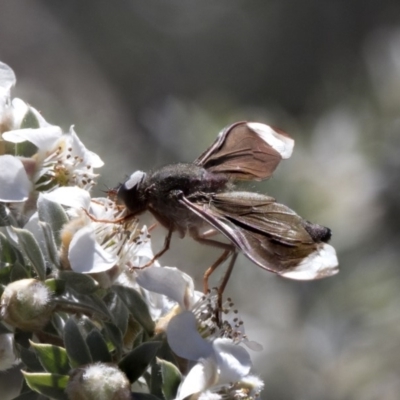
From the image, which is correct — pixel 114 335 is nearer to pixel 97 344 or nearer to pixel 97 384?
pixel 97 344

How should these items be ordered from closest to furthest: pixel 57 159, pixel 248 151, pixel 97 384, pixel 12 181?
1. pixel 97 384
2. pixel 12 181
3. pixel 57 159
4. pixel 248 151

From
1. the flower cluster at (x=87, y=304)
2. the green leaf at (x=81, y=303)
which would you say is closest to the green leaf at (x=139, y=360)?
the flower cluster at (x=87, y=304)

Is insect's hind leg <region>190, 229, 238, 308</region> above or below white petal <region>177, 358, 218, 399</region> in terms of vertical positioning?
above

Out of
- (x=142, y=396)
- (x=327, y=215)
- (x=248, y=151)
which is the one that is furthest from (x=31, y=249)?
(x=327, y=215)

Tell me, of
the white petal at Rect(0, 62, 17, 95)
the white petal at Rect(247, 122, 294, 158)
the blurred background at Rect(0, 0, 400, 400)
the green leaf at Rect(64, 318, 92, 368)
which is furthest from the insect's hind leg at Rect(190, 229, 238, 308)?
the blurred background at Rect(0, 0, 400, 400)

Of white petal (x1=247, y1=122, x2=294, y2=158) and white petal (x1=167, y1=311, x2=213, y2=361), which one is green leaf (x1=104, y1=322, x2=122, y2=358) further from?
white petal (x1=247, y1=122, x2=294, y2=158)

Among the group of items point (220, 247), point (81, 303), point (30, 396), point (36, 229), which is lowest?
point (30, 396)

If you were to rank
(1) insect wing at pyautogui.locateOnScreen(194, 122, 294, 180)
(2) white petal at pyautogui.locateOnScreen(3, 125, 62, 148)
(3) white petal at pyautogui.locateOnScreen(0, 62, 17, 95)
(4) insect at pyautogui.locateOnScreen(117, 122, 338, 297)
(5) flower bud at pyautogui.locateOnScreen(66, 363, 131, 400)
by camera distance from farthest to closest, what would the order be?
(1) insect wing at pyautogui.locateOnScreen(194, 122, 294, 180) → (3) white petal at pyautogui.locateOnScreen(0, 62, 17, 95) → (2) white petal at pyautogui.locateOnScreen(3, 125, 62, 148) → (4) insect at pyautogui.locateOnScreen(117, 122, 338, 297) → (5) flower bud at pyautogui.locateOnScreen(66, 363, 131, 400)
